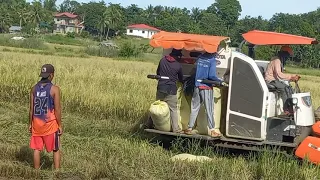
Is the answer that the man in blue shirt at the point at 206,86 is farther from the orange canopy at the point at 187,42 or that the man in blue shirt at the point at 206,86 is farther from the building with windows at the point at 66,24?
the building with windows at the point at 66,24

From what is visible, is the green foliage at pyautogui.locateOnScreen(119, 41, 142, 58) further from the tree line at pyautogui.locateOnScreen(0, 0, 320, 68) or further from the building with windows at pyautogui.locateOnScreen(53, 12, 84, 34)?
the building with windows at pyautogui.locateOnScreen(53, 12, 84, 34)

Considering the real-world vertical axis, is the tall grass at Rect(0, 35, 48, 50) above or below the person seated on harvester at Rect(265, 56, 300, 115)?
below

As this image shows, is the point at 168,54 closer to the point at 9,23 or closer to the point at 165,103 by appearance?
the point at 165,103

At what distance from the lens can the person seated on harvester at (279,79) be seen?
26.8 feet

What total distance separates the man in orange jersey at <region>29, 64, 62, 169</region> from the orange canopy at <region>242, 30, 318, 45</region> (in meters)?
3.41

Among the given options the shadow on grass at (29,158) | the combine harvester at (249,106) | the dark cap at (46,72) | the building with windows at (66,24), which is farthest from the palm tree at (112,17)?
the dark cap at (46,72)

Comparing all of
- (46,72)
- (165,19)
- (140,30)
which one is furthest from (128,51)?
(140,30)

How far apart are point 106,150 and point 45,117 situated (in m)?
1.45

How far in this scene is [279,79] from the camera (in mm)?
8227

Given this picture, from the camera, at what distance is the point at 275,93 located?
8180 mm

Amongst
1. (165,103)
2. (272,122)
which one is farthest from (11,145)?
(272,122)

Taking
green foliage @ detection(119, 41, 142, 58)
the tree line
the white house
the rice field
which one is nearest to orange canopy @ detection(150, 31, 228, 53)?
the rice field

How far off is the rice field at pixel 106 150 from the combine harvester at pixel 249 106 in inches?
16.2

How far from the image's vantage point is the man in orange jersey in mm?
6699
